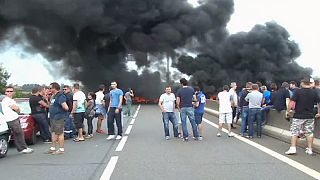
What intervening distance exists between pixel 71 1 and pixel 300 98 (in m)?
30.7

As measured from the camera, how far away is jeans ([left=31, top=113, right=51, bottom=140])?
11609 mm

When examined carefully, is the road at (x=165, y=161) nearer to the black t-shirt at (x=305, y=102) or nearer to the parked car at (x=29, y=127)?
the parked car at (x=29, y=127)

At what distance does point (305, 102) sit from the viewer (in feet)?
29.0

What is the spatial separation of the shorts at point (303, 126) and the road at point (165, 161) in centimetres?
48

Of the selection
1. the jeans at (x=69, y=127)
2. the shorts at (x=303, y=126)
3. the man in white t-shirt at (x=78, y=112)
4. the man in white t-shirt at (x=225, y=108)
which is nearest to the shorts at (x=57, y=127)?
the man in white t-shirt at (x=78, y=112)

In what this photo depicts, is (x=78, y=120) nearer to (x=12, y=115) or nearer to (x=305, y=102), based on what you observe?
(x=12, y=115)

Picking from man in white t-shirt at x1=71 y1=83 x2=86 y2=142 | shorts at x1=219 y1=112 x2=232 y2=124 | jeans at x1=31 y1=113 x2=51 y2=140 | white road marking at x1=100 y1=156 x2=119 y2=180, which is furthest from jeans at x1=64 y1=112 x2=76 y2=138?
shorts at x1=219 y1=112 x2=232 y2=124

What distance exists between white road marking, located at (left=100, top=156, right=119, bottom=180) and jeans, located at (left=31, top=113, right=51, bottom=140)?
3.43m

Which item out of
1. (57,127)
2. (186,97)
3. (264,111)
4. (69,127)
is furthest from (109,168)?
Answer: (264,111)

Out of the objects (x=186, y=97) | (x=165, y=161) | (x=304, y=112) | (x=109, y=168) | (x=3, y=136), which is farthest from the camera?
(x=186, y=97)

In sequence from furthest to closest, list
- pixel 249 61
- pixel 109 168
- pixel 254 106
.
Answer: pixel 249 61 < pixel 254 106 < pixel 109 168

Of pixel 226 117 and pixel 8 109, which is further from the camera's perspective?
pixel 226 117

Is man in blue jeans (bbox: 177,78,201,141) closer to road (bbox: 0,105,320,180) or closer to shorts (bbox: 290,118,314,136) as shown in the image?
road (bbox: 0,105,320,180)

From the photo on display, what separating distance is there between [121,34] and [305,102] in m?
35.3
